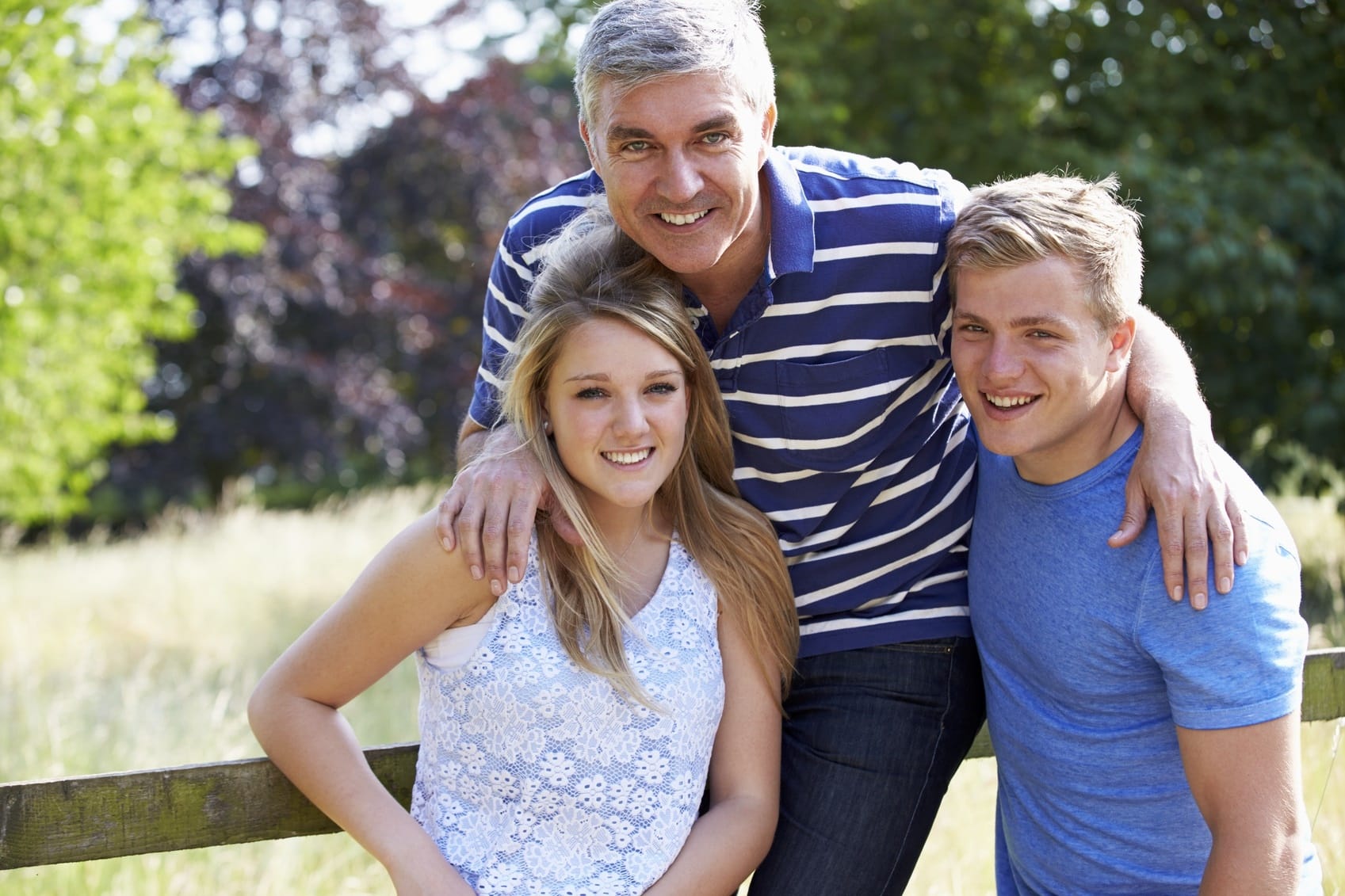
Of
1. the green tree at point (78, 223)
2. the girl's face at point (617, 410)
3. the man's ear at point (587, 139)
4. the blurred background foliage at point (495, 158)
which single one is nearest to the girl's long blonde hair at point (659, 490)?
the girl's face at point (617, 410)

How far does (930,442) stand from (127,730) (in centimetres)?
279

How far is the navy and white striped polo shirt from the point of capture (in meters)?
2.57

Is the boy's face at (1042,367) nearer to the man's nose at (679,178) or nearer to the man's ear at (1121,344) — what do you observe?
the man's ear at (1121,344)

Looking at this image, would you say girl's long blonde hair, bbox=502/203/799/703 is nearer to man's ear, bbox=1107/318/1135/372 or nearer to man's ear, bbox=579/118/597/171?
man's ear, bbox=579/118/597/171

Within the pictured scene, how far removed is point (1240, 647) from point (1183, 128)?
704 centimetres

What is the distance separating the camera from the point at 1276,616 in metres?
2.02

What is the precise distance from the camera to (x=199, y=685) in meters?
4.86

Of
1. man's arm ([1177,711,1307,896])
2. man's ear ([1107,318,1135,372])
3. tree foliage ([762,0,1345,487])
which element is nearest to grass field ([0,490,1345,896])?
man's arm ([1177,711,1307,896])

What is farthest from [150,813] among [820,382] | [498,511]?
[820,382]

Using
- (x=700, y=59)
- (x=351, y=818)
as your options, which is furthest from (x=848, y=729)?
(x=700, y=59)

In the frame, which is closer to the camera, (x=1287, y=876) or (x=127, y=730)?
(x=1287, y=876)

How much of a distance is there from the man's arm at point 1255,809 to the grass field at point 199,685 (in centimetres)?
86

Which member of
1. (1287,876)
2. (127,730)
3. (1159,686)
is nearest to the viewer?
(1287,876)

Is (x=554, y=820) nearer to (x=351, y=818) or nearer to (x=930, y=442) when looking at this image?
(x=351, y=818)
